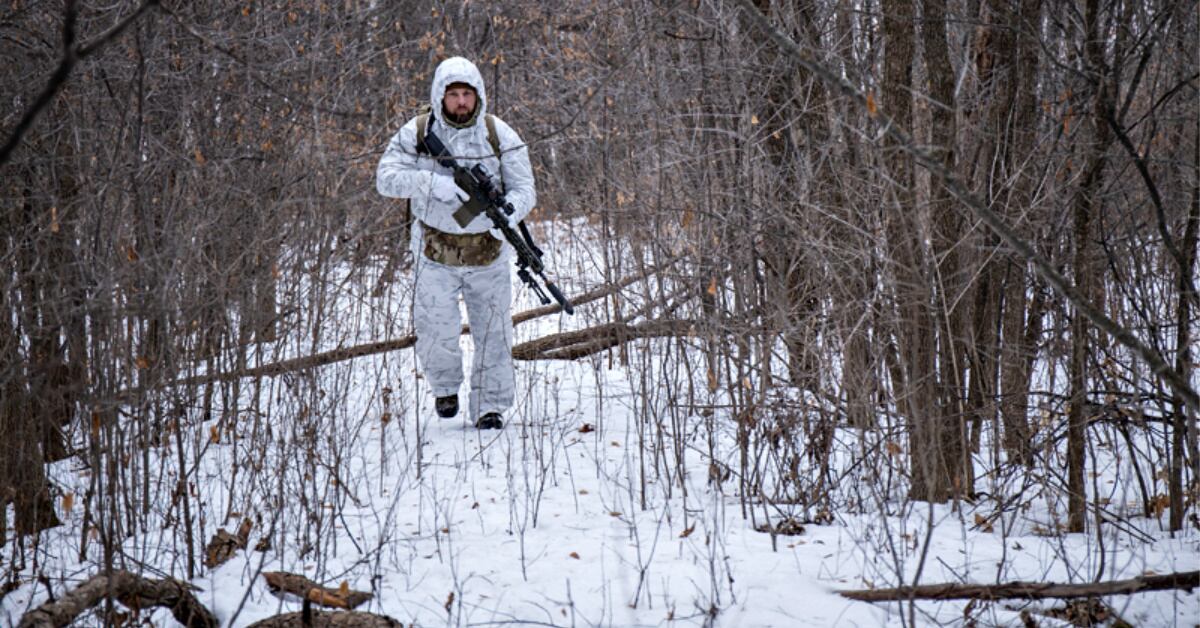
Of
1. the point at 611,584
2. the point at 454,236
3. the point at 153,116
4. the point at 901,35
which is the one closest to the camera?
the point at 611,584

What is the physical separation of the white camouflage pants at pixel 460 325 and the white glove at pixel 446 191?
360mm

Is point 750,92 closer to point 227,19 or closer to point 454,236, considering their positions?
point 454,236

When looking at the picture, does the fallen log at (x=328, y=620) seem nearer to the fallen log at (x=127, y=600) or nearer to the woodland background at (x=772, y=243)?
the fallen log at (x=127, y=600)

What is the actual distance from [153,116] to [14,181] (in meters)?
0.87

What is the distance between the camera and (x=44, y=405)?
3.02 meters

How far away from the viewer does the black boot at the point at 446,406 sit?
570 cm

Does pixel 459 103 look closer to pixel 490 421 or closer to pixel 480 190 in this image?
pixel 480 190

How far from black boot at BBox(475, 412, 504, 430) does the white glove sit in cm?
111

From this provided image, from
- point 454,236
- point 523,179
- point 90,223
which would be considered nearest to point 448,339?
point 454,236

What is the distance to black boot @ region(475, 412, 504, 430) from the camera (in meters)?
5.45

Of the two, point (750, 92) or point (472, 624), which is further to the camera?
point (750, 92)

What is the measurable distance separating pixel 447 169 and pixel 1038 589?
3.62m

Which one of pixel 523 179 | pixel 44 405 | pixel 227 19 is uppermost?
pixel 227 19

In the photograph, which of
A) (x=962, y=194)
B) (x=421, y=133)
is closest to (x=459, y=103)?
(x=421, y=133)
